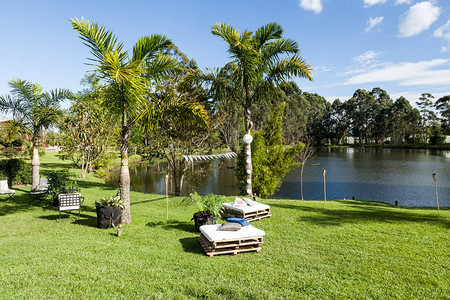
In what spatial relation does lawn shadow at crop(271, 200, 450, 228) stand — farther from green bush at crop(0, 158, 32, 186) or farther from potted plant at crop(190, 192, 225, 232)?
green bush at crop(0, 158, 32, 186)

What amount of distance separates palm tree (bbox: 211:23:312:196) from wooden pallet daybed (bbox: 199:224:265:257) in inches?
243

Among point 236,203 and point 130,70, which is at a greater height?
point 130,70

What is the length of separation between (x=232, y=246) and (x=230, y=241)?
0.14 metres

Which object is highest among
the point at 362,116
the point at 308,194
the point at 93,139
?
the point at 362,116

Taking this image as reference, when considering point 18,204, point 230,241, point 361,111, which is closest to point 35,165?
point 18,204

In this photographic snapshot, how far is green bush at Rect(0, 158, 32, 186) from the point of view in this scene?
12805 millimetres

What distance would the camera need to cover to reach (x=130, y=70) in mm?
6109

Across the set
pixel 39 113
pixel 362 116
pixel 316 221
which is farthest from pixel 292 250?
pixel 362 116

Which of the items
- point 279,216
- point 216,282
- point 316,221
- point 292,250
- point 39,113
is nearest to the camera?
point 216,282

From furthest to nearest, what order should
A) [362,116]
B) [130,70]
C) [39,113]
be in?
1. [362,116]
2. [39,113]
3. [130,70]

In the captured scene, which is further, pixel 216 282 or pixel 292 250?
pixel 292 250

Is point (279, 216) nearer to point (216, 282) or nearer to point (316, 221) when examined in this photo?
point (316, 221)

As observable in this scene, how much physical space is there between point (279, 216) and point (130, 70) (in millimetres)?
5979

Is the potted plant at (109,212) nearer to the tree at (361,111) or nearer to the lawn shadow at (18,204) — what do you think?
the lawn shadow at (18,204)
